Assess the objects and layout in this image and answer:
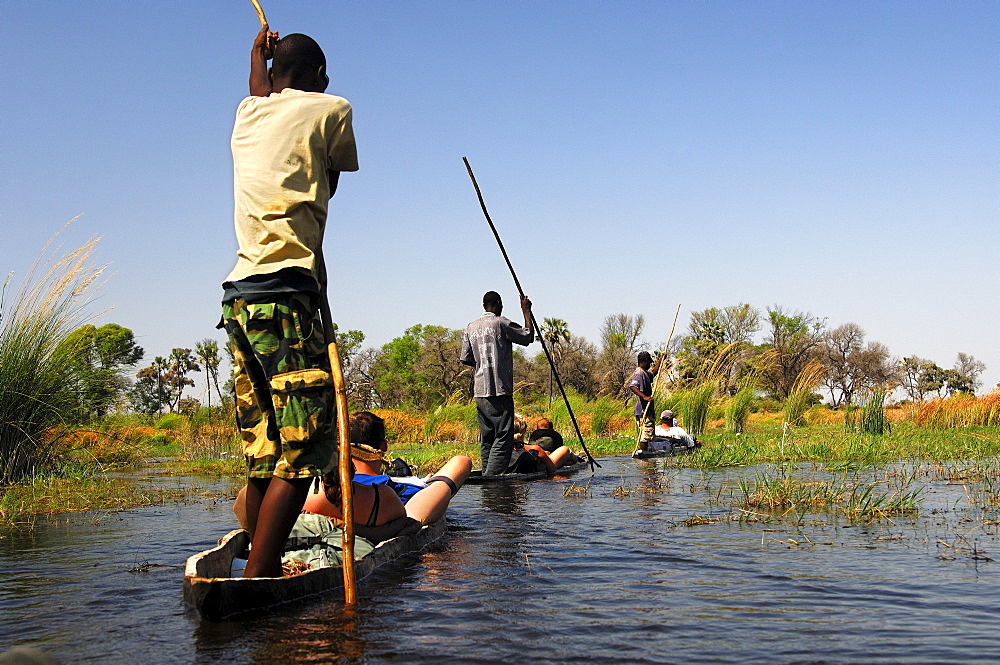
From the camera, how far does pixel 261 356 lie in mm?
3391

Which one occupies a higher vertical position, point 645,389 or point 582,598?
point 645,389

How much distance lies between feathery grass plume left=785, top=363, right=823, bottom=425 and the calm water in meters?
11.1

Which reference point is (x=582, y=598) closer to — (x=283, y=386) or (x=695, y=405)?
(x=283, y=386)

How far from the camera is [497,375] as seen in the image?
948 cm

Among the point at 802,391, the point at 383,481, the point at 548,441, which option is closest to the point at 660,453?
the point at 548,441

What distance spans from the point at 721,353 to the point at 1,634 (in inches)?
548

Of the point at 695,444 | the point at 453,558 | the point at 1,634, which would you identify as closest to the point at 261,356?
the point at 1,634

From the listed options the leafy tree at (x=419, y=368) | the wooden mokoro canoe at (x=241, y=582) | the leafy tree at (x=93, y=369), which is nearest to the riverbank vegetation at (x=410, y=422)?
the leafy tree at (x=93, y=369)

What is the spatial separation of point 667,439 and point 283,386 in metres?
9.92

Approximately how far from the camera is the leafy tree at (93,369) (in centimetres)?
877

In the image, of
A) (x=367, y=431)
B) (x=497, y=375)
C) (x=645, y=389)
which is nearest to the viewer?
(x=367, y=431)

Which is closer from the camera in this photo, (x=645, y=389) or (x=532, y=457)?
(x=532, y=457)

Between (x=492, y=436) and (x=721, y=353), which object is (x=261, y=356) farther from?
(x=721, y=353)

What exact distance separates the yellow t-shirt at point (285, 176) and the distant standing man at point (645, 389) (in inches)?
398
